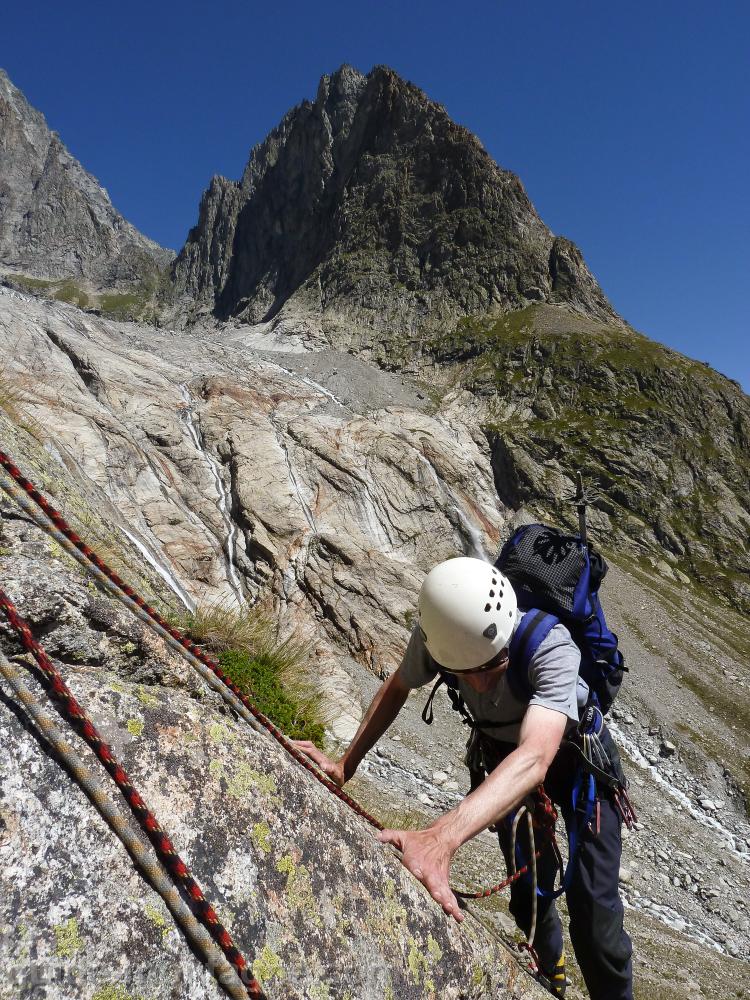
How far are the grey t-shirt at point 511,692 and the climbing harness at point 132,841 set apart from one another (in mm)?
2094

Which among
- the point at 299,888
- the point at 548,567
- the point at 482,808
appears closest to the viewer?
the point at 299,888

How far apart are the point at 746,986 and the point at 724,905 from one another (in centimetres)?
749

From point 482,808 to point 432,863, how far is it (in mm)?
527

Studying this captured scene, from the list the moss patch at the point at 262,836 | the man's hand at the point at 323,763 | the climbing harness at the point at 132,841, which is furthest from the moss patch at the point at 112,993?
the man's hand at the point at 323,763

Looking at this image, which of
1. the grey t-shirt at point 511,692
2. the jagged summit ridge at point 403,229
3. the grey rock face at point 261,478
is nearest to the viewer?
the grey t-shirt at point 511,692

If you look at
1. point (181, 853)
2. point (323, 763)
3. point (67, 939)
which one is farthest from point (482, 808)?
point (67, 939)

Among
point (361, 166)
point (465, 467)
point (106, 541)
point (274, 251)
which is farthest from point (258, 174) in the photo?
point (106, 541)

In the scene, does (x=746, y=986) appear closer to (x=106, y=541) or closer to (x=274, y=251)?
(x=106, y=541)

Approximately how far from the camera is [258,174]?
163625 millimetres

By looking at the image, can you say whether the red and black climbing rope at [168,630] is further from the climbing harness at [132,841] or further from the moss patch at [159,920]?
the moss patch at [159,920]

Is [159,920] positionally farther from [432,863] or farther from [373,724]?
[373,724]

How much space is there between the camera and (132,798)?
100 inches

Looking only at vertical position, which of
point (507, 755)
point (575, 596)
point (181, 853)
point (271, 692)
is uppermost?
point (575, 596)

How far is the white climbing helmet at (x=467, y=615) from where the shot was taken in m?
3.92
